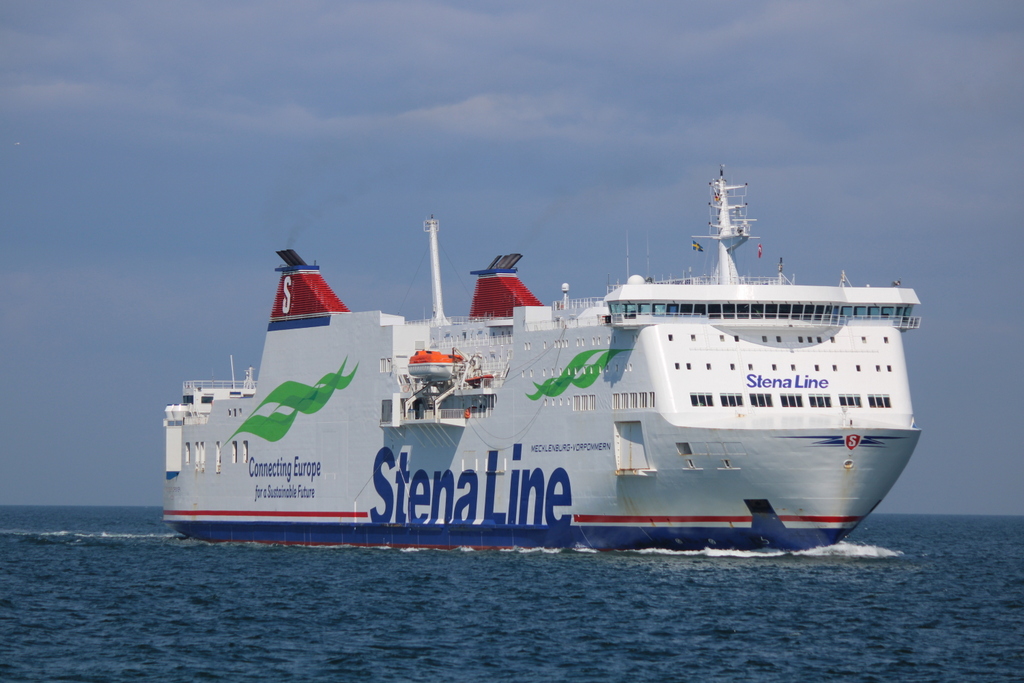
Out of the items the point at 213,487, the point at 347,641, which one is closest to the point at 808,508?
the point at 347,641

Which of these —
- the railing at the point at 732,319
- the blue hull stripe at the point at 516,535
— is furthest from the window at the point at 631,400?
the blue hull stripe at the point at 516,535

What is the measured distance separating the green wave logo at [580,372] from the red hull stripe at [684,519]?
12.5ft

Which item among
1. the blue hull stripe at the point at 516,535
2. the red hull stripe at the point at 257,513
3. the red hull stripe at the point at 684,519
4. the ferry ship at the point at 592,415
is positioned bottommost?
the blue hull stripe at the point at 516,535

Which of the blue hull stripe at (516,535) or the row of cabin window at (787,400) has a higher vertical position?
the row of cabin window at (787,400)

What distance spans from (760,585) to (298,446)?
73.8 feet

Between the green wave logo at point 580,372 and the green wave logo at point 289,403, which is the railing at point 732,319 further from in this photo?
the green wave logo at point 289,403

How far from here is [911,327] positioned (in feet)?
138

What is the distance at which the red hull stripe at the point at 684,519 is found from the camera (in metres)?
38.1

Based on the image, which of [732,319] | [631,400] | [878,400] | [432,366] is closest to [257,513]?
[432,366]

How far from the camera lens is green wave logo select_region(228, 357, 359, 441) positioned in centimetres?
5028

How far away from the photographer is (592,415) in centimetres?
4106

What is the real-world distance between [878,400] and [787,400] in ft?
9.41

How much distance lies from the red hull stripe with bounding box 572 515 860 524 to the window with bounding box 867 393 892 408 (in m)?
3.56

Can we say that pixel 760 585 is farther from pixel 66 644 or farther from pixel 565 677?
pixel 66 644
